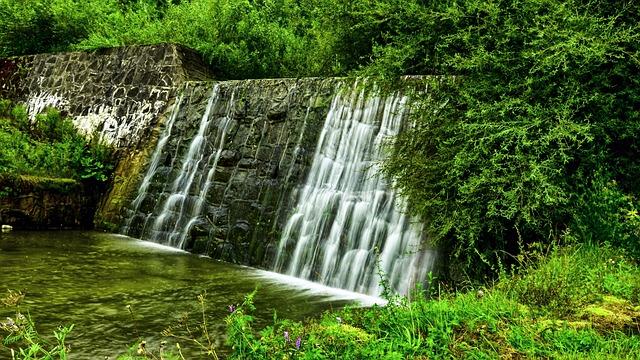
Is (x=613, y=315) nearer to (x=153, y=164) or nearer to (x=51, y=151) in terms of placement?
(x=153, y=164)

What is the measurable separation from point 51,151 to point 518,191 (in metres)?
8.66

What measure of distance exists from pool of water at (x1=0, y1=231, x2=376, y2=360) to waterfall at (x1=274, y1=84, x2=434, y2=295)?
35cm

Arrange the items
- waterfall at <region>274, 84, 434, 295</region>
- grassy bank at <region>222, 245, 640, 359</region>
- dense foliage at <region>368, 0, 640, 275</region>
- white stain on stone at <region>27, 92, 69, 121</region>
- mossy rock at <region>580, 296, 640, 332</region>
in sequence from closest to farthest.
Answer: grassy bank at <region>222, 245, 640, 359</region> < mossy rock at <region>580, 296, 640, 332</region> < dense foliage at <region>368, 0, 640, 275</region> < waterfall at <region>274, 84, 434, 295</region> < white stain on stone at <region>27, 92, 69, 121</region>

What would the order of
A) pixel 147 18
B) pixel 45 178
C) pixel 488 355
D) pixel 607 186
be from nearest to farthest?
pixel 488 355 < pixel 607 186 < pixel 45 178 < pixel 147 18

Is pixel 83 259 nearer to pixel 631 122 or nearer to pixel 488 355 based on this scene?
pixel 488 355

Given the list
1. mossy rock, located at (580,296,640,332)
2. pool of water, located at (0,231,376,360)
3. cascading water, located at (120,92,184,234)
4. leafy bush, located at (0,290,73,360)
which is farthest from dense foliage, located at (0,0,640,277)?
cascading water, located at (120,92,184,234)

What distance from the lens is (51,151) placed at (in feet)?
32.1

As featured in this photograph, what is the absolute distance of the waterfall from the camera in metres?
5.70

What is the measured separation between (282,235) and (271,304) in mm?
2057

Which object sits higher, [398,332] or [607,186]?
[607,186]

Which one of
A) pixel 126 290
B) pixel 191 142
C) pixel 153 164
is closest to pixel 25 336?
pixel 126 290

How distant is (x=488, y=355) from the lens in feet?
9.37

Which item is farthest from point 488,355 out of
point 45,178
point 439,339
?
point 45,178

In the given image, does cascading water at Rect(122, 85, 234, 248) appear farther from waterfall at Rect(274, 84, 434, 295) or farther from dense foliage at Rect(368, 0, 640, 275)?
dense foliage at Rect(368, 0, 640, 275)
